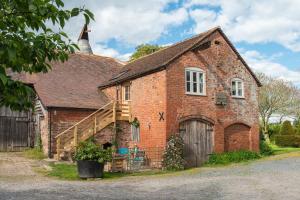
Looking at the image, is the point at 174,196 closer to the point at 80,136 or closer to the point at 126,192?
the point at 126,192

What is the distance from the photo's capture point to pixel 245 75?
24.7 metres

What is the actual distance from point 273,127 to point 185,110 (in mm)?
28699

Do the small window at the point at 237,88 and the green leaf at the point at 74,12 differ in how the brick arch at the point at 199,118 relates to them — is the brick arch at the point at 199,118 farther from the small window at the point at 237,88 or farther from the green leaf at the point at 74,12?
the green leaf at the point at 74,12

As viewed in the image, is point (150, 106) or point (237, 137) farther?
point (237, 137)

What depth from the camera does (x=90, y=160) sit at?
16.4 meters

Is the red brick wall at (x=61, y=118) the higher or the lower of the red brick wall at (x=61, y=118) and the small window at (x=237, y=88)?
the lower

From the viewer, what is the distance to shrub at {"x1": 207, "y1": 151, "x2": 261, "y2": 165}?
72.1ft

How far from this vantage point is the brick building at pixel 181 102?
21406 mm

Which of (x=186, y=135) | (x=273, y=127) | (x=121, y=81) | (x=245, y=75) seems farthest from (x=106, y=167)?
(x=273, y=127)

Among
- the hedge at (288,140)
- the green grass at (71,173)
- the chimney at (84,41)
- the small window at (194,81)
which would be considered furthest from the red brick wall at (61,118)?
the hedge at (288,140)

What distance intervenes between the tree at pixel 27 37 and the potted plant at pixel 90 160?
38.2ft

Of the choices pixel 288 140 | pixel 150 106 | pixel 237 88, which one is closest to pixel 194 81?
pixel 150 106

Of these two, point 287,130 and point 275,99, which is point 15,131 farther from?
point 275,99

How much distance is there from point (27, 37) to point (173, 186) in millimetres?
10436
